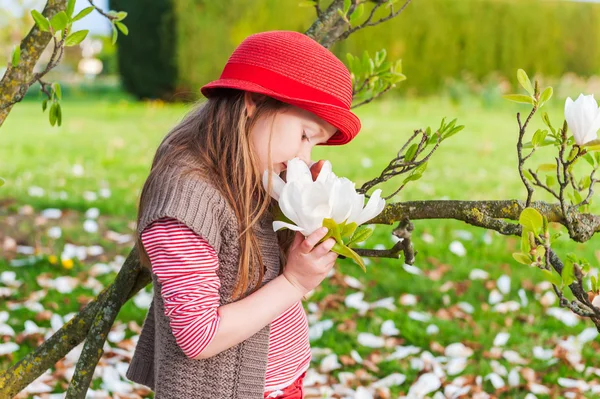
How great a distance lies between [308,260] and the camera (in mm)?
1383

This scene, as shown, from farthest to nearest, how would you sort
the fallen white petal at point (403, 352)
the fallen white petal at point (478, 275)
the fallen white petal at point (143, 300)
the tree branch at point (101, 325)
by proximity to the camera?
the fallen white petal at point (478, 275) → the fallen white petal at point (143, 300) → the fallen white petal at point (403, 352) → the tree branch at point (101, 325)

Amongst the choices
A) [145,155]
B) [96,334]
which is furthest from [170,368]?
[145,155]

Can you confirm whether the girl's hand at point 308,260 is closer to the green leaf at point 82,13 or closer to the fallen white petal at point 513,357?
the green leaf at point 82,13

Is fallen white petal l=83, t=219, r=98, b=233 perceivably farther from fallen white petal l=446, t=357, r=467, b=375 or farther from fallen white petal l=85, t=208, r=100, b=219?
fallen white petal l=446, t=357, r=467, b=375

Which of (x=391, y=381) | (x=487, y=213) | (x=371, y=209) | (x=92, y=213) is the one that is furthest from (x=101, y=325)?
(x=92, y=213)

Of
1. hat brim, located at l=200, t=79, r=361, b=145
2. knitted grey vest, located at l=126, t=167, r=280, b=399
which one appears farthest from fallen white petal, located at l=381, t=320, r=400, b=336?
hat brim, located at l=200, t=79, r=361, b=145

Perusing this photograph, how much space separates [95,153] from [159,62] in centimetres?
551

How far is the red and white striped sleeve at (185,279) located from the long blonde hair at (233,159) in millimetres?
122

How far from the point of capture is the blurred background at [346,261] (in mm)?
2840

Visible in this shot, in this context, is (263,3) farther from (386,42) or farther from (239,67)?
(239,67)

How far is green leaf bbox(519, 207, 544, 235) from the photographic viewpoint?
1.23 meters

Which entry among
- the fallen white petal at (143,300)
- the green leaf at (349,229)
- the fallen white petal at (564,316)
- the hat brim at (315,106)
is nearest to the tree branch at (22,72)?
the hat brim at (315,106)

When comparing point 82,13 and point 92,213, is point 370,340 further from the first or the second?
point 92,213

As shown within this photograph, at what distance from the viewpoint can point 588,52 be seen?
13375 mm
